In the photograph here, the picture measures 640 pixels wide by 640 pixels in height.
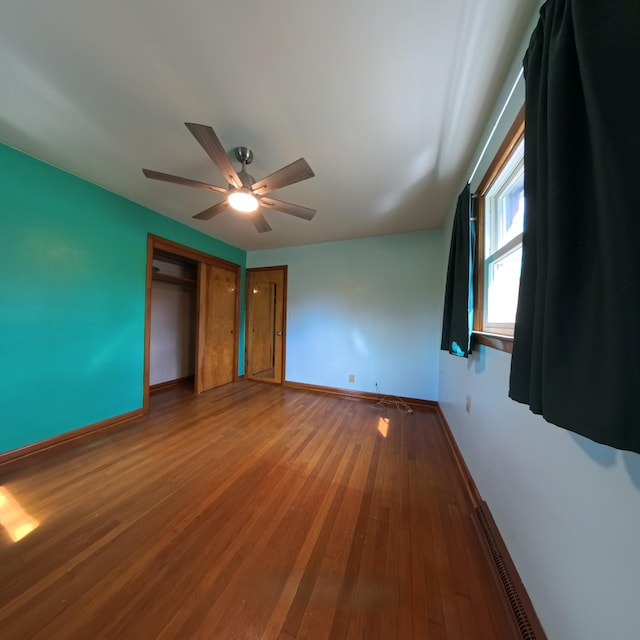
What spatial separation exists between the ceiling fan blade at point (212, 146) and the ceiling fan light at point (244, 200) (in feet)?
0.23

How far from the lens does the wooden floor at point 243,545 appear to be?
86 centimetres

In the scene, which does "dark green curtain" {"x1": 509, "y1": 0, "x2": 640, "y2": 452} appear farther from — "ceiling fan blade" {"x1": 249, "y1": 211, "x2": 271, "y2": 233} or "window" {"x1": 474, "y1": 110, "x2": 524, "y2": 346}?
"ceiling fan blade" {"x1": 249, "y1": 211, "x2": 271, "y2": 233}

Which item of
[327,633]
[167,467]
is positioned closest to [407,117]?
[327,633]

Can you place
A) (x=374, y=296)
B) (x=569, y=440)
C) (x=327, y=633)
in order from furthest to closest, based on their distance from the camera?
(x=374, y=296) < (x=327, y=633) < (x=569, y=440)

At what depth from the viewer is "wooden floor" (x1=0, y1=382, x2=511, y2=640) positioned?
0.86m

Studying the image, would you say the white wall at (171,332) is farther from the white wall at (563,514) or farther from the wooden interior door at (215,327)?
the white wall at (563,514)

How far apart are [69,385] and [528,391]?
323cm

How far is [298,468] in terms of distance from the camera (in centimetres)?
173

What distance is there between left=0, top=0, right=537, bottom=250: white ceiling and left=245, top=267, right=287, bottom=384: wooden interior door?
207 cm

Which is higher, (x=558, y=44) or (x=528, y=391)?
(x=558, y=44)

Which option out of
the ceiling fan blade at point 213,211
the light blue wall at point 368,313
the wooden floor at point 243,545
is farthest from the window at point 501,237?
the ceiling fan blade at point 213,211

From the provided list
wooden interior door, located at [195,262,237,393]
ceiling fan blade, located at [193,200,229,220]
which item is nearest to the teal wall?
wooden interior door, located at [195,262,237,393]

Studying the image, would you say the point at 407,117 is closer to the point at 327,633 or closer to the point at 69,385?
the point at 327,633

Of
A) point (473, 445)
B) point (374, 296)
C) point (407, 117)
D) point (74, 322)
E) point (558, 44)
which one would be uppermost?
point (407, 117)
